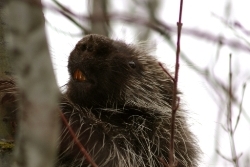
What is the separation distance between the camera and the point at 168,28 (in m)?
2.29

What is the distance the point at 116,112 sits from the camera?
337cm

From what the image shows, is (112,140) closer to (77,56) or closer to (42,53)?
(77,56)

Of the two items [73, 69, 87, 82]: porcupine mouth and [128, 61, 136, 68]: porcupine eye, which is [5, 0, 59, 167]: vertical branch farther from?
[128, 61, 136, 68]: porcupine eye

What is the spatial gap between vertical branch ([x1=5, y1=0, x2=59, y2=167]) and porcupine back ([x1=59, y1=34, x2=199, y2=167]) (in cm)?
181

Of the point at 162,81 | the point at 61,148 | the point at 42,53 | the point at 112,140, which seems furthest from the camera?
the point at 162,81

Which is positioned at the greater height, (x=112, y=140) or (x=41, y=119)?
(x=41, y=119)

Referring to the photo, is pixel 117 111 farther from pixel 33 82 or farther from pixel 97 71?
pixel 33 82

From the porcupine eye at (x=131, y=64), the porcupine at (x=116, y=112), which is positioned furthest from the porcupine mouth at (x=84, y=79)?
the porcupine eye at (x=131, y=64)

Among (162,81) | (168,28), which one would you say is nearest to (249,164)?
(162,81)

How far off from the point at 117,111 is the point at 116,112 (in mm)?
14

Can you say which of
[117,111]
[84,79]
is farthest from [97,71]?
[117,111]

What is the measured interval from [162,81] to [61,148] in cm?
120

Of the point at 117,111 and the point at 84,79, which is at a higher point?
the point at 84,79

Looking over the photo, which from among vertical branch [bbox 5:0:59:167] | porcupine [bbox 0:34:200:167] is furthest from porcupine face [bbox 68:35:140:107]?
vertical branch [bbox 5:0:59:167]
